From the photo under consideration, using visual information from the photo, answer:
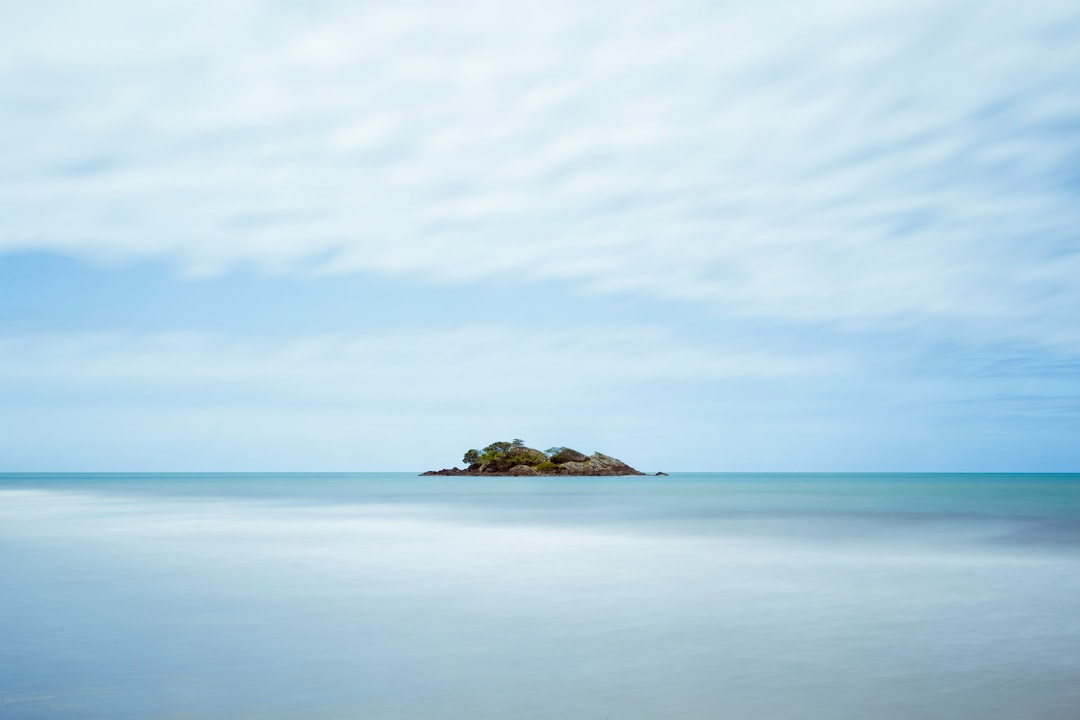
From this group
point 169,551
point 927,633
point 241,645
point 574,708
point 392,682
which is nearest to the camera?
point 574,708

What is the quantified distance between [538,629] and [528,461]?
16182 cm

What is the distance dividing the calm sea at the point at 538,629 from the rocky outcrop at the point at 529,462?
145 metres

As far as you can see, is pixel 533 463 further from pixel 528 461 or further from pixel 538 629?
pixel 538 629

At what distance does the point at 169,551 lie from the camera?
26.4 meters

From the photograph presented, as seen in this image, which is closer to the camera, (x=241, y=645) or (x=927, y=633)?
(x=241, y=645)

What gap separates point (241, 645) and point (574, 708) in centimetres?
557

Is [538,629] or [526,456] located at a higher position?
[526,456]

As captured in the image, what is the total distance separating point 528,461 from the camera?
6895 inches

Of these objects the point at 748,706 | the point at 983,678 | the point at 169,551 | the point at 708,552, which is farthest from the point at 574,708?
the point at 169,551

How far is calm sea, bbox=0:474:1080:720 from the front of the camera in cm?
970

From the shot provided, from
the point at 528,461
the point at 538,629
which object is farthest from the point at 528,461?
the point at 538,629

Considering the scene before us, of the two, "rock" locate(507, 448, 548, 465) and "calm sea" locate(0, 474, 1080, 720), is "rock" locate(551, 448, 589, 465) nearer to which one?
"rock" locate(507, 448, 548, 465)

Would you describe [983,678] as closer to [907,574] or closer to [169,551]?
[907,574]

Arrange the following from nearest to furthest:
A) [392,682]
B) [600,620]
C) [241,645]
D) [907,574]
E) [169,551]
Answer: [392,682]
[241,645]
[600,620]
[907,574]
[169,551]
